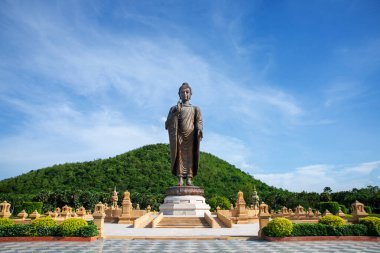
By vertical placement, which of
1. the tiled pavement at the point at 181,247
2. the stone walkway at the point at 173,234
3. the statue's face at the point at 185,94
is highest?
the statue's face at the point at 185,94

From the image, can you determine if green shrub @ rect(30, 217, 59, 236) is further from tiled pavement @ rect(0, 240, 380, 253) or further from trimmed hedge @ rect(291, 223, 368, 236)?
trimmed hedge @ rect(291, 223, 368, 236)

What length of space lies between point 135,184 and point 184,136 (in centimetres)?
3686

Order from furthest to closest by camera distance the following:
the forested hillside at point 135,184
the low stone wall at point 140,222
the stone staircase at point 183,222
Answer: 1. the forested hillside at point 135,184
2. the stone staircase at point 183,222
3. the low stone wall at point 140,222

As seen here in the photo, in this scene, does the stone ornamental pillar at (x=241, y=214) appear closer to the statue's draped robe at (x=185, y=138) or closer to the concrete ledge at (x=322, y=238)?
the statue's draped robe at (x=185, y=138)

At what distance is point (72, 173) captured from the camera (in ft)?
206

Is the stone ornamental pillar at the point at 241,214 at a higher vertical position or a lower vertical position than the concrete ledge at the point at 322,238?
higher

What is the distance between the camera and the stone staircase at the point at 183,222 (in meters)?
17.8

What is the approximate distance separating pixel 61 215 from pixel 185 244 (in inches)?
742

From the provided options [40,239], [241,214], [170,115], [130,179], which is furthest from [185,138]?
[130,179]

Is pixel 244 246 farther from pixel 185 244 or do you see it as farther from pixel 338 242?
pixel 338 242

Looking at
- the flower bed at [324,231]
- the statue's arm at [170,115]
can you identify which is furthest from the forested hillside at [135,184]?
the flower bed at [324,231]

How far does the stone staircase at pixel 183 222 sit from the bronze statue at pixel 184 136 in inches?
183

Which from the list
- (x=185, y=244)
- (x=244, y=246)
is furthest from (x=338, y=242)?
(x=185, y=244)

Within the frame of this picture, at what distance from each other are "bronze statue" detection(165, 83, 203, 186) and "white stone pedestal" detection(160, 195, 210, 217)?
223 centimetres
